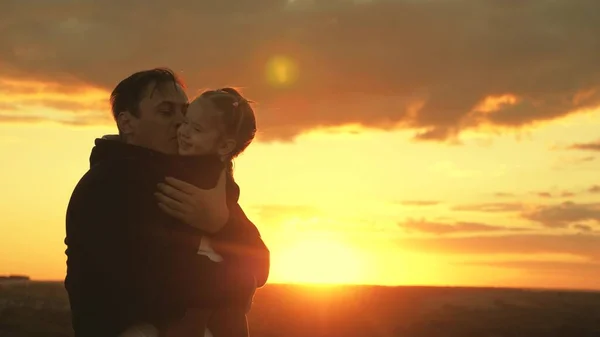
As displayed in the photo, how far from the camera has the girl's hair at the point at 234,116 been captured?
20.5ft

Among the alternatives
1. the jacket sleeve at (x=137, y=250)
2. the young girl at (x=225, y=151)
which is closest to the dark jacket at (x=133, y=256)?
the jacket sleeve at (x=137, y=250)

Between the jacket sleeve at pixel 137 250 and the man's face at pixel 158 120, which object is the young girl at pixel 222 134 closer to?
the man's face at pixel 158 120

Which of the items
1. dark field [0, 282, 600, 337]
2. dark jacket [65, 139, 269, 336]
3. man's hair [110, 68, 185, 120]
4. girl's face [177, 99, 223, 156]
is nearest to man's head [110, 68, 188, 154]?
man's hair [110, 68, 185, 120]

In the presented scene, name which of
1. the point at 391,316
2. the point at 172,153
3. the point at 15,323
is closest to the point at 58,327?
the point at 15,323

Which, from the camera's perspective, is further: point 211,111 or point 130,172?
point 211,111

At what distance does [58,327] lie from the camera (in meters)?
47.8

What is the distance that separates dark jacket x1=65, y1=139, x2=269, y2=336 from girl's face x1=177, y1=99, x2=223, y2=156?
276mm

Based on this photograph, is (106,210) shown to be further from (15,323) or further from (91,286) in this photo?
(15,323)

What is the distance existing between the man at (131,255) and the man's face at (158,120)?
408 millimetres

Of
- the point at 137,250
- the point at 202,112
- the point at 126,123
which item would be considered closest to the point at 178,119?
the point at 202,112

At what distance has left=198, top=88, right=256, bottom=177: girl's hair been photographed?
624 cm

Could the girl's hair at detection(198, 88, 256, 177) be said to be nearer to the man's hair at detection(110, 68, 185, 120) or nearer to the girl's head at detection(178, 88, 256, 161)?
the girl's head at detection(178, 88, 256, 161)

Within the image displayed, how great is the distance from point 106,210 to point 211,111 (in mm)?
1066

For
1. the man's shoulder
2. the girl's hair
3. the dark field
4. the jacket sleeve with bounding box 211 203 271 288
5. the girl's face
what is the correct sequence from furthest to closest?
the dark field < the girl's hair < the girl's face < the jacket sleeve with bounding box 211 203 271 288 < the man's shoulder
